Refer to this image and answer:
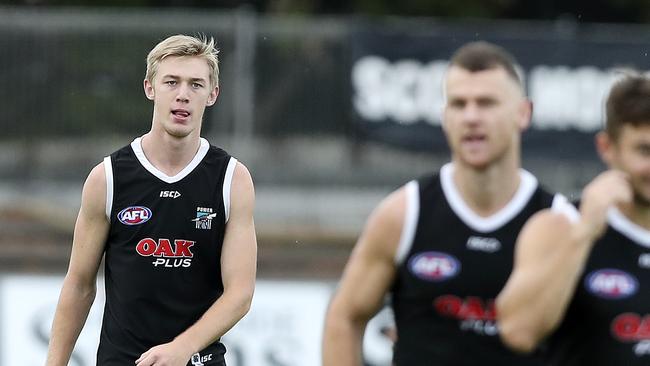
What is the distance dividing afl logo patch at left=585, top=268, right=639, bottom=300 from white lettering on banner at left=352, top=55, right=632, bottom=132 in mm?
10739

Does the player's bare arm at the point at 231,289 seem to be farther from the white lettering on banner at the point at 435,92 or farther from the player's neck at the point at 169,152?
the white lettering on banner at the point at 435,92

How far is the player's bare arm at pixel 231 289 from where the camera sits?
674 cm

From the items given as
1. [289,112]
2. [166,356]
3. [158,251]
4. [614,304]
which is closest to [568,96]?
[289,112]

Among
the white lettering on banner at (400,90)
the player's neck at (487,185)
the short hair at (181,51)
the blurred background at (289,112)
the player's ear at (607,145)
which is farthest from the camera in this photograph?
the white lettering on banner at (400,90)

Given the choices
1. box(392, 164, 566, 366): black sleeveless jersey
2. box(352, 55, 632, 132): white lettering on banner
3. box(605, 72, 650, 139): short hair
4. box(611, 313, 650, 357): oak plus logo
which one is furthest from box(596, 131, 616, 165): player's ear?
box(352, 55, 632, 132): white lettering on banner

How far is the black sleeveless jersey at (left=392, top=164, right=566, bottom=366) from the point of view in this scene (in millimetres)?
5461

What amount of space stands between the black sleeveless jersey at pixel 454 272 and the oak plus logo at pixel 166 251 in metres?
1.71

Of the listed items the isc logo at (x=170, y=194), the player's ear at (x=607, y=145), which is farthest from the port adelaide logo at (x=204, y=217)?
the player's ear at (x=607, y=145)

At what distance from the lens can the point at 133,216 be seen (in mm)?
7016

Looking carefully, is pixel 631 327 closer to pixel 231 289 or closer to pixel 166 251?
pixel 231 289

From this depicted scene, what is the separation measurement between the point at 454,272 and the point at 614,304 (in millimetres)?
569

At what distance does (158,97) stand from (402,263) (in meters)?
1.95

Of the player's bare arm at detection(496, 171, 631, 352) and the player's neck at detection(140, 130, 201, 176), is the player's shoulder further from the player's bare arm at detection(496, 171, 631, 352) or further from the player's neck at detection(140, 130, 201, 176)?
the player's bare arm at detection(496, 171, 631, 352)

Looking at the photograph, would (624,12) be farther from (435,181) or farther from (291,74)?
(435,181)
